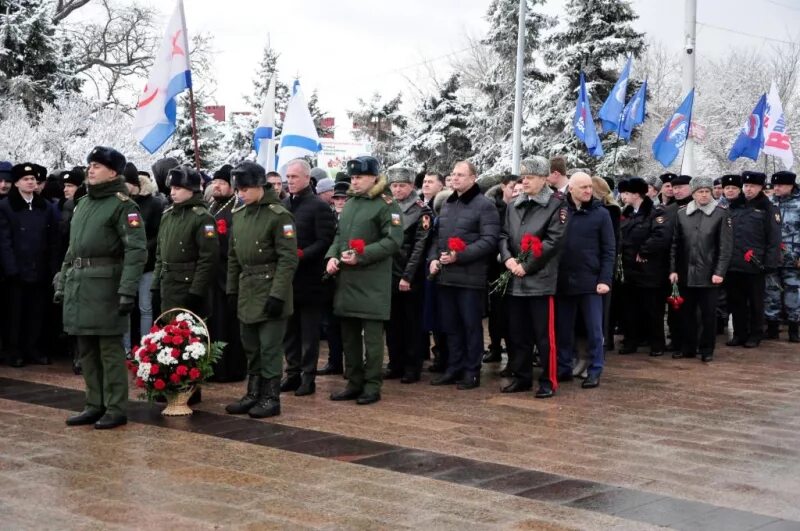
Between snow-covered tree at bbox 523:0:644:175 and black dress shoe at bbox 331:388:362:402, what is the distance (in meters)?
22.2

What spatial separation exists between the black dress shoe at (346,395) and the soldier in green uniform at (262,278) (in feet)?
2.62

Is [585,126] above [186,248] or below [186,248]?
above

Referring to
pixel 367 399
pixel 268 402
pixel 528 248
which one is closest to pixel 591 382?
pixel 528 248

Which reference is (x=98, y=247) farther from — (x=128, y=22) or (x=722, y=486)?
(x=128, y=22)

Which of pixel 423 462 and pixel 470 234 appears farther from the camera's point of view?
pixel 470 234

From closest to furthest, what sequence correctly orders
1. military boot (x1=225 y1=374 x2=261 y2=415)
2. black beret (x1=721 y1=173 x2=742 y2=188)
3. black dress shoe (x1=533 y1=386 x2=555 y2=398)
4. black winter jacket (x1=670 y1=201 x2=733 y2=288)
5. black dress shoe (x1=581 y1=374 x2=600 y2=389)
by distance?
1. military boot (x1=225 y1=374 x2=261 y2=415)
2. black dress shoe (x1=533 y1=386 x2=555 y2=398)
3. black dress shoe (x1=581 y1=374 x2=600 y2=389)
4. black winter jacket (x1=670 y1=201 x2=733 y2=288)
5. black beret (x1=721 y1=173 x2=742 y2=188)

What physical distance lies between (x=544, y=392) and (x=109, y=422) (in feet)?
12.5

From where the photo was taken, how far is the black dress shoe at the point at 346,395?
8955mm

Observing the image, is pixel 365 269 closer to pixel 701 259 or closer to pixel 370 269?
pixel 370 269

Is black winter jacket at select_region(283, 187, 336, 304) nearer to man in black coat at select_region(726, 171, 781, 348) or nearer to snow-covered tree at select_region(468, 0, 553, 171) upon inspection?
man in black coat at select_region(726, 171, 781, 348)

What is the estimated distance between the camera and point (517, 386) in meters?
9.39

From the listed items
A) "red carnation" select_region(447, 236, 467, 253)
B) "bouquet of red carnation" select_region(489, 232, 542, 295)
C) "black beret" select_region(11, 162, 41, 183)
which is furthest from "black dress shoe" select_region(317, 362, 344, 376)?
"black beret" select_region(11, 162, 41, 183)

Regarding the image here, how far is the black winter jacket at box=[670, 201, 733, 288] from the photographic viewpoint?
37.8ft

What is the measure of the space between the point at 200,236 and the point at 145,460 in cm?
259
